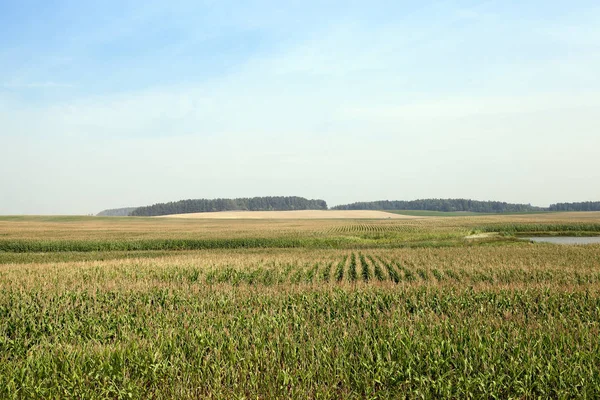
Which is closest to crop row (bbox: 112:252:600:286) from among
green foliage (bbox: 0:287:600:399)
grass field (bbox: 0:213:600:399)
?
grass field (bbox: 0:213:600:399)

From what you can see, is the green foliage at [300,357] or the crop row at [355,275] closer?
the green foliage at [300,357]

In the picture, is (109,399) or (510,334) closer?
(109,399)

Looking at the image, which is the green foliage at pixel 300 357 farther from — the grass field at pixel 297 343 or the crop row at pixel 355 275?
the crop row at pixel 355 275

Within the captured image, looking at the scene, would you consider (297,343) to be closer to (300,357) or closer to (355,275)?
(300,357)

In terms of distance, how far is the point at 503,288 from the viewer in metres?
16.6

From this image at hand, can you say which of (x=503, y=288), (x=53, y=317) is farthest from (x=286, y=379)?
(x=503, y=288)

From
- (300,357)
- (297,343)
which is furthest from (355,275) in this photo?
(300,357)

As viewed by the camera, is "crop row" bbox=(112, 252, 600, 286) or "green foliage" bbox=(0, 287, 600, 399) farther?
"crop row" bbox=(112, 252, 600, 286)

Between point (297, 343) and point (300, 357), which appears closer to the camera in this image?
point (300, 357)

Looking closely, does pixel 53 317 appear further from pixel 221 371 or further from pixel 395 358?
pixel 395 358

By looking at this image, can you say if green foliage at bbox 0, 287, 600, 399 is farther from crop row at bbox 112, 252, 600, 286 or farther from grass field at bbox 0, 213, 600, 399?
crop row at bbox 112, 252, 600, 286

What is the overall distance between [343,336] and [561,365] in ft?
14.4

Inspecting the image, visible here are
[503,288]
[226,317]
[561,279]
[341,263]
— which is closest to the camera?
[226,317]

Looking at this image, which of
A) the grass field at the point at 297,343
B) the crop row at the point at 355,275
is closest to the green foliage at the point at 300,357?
the grass field at the point at 297,343
